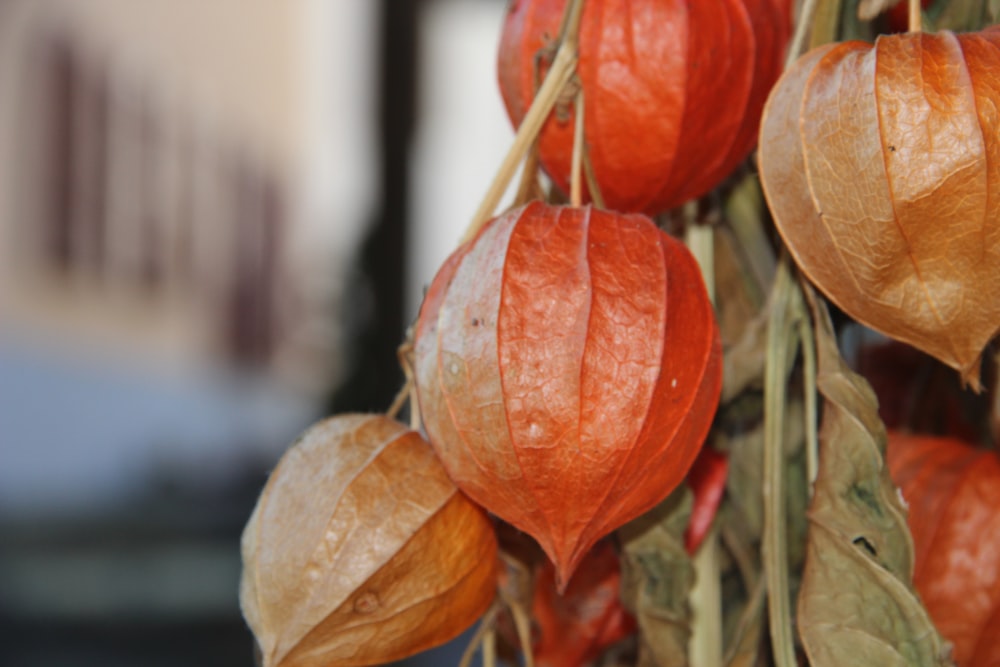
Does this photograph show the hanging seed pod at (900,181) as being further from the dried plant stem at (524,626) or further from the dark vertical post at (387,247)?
the dark vertical post at (387,247)

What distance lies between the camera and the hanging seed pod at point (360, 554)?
365 mm

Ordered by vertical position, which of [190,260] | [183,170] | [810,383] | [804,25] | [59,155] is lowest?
[190,260]

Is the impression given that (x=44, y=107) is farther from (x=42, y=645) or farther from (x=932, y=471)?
(x=932, y=471)

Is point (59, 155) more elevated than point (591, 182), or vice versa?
point (591, 182)

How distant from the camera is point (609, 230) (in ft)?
1.16

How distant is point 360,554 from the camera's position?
363 mm

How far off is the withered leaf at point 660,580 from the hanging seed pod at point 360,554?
0.06m

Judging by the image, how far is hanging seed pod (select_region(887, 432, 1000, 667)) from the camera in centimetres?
42

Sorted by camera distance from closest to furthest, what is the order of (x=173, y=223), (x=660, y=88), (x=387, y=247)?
1. (x=660, y=88)
2. (x=387, y=247)
3. (x=173, y=223)

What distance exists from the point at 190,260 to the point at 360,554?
450cm

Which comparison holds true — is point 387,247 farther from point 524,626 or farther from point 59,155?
point 524,626

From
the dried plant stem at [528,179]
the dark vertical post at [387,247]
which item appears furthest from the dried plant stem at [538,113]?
the dark vertical post at [387,247]

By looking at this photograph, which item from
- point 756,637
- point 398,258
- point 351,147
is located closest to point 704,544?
point 756,637

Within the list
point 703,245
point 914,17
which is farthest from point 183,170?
point 914,17
